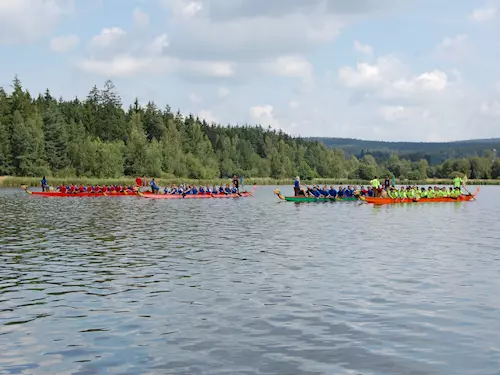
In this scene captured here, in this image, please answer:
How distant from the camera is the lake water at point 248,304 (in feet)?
33.7

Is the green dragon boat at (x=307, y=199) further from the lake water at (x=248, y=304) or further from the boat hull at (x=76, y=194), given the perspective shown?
the lake water at (x=248, y=304)

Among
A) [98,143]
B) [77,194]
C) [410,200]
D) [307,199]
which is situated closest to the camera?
[410,200]

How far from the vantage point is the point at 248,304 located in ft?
46.5

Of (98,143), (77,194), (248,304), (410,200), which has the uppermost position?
(98,143)

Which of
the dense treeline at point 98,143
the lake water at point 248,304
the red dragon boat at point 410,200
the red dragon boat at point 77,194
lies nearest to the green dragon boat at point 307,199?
the red dragon boat at point 410,200

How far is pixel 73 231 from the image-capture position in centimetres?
2988

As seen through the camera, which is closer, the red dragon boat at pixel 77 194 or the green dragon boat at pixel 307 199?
the green dragon boat at pixel 307 199

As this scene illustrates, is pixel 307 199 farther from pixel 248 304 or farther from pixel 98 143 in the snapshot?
pixel 98 143

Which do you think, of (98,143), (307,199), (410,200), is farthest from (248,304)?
(98,143)

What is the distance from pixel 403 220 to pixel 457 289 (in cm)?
2273

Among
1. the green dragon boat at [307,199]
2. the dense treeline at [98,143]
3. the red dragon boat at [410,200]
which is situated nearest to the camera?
the red dragon boat at [410,200]

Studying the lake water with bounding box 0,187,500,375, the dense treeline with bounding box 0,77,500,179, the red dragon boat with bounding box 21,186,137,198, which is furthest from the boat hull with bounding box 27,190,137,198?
the dense treeline with bounding box 0,77,500,179

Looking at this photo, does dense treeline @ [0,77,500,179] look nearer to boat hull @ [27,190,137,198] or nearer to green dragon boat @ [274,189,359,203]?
boat hull @ [27,190,137,198]

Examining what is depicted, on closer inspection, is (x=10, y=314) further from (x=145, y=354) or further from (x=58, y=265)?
(x=58, y=265)
